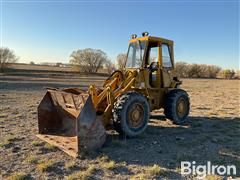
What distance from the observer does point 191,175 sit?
4422 millimetres

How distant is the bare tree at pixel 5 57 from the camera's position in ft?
137

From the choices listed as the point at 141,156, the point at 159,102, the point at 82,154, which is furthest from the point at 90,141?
the point at 159,102

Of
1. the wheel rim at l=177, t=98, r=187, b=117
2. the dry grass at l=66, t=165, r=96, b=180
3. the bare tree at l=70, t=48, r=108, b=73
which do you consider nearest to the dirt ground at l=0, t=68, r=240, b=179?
the dry grass at l=66, t=165, r=96, b=180

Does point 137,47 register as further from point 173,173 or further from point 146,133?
point 173,173

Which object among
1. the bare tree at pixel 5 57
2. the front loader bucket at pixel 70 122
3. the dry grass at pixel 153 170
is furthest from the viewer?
the bare tree at pixel 5 57

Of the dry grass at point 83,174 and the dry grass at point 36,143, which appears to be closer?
the dry grass at point 83,174

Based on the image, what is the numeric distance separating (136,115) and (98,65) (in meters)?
52.9

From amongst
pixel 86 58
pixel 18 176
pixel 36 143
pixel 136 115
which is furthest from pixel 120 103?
pixel 86 58

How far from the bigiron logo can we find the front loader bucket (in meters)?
1.87

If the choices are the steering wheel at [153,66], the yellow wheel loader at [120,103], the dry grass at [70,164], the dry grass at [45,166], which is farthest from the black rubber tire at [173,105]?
the dry grass at [45,166]

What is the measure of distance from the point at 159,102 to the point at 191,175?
364cm

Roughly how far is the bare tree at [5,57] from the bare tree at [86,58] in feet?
50.9

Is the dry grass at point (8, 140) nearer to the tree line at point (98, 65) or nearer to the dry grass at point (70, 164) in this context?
the dry grass at point (70, 164)

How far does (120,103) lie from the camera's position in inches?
234
